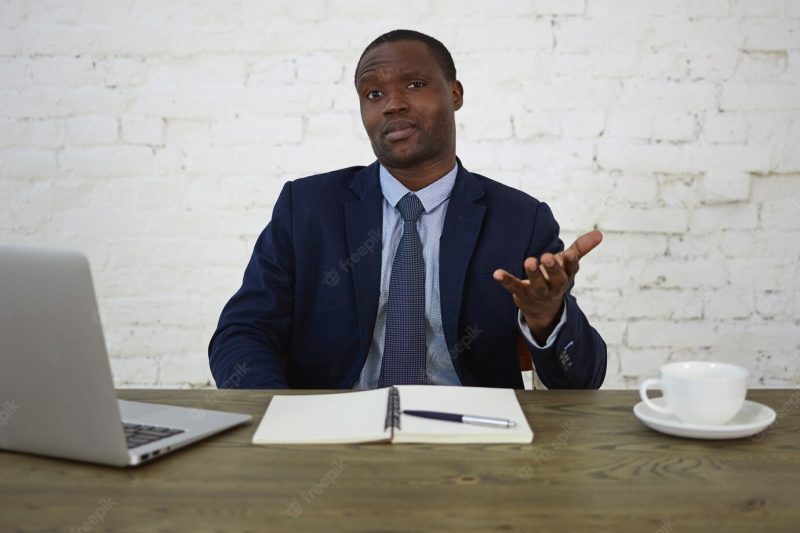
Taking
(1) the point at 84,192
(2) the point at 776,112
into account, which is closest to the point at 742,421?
(2) the point at 776,112

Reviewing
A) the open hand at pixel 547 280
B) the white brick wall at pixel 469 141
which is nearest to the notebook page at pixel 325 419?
the open hand at pixel 547 280

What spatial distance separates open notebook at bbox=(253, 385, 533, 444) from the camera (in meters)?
0.90

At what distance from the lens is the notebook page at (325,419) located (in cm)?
90

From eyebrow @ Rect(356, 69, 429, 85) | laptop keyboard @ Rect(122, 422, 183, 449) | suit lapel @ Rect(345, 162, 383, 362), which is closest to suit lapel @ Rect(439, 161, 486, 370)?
suit lapel @ Rect(345, 162, 383, 362)

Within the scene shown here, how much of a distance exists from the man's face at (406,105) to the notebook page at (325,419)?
0.65m

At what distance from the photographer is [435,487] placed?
0.76m

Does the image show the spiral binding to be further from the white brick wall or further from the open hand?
the white brick wall

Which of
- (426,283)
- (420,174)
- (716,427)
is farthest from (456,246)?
(716,427)

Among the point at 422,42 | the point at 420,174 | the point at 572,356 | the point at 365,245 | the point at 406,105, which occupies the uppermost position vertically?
the point at 422,42

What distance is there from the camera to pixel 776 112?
209 centimetres

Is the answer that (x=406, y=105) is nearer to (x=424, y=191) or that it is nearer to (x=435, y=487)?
(x=424, y=191)

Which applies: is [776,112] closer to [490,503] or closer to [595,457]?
[595,457]

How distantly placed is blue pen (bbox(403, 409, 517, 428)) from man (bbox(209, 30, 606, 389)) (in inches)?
18.7

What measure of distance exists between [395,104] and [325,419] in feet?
2.62
